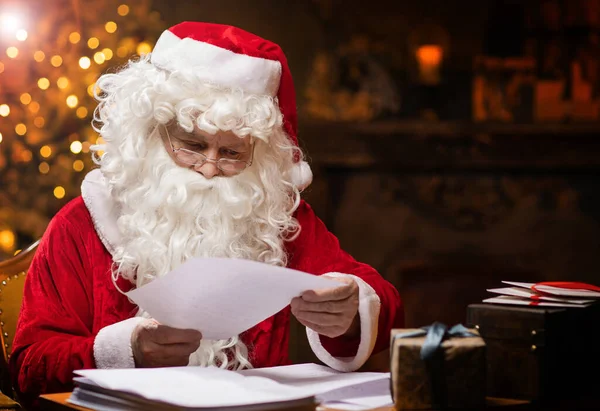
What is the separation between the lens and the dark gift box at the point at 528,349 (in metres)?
1.56

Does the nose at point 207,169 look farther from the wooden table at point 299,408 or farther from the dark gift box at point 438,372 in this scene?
the dark gift box at point 438,372

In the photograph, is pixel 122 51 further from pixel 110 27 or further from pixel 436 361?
pixel 436 361

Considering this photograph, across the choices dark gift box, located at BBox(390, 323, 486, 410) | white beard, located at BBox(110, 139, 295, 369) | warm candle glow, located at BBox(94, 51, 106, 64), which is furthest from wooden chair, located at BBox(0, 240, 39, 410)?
warm candle glow, located at BBox(94, 51, 106, 64)

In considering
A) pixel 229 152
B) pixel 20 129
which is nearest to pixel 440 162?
pixel 20 129

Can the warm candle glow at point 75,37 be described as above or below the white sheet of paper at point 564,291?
above

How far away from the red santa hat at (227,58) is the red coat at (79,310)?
1.45 ft

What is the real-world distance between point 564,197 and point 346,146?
4.27ft

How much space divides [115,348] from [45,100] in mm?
3081

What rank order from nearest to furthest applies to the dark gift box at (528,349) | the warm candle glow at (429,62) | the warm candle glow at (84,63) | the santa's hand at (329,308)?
the dark gift box at (528,349) → the santa's hand at (329,308) → the warm candle glow at (84,63) → the warm candle glow at (429,62)

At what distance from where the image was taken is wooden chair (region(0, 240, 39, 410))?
2328 mm

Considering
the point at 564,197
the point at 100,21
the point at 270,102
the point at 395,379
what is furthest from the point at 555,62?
the point at 395,379

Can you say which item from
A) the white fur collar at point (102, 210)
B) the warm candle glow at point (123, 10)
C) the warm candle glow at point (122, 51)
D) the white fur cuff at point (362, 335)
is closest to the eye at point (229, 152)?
the white fur collar at point (102, 210)

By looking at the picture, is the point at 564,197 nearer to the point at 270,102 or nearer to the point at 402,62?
the point at 402,62

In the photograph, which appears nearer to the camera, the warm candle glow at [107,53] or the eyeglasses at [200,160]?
the eyeglasses at [200,160]
